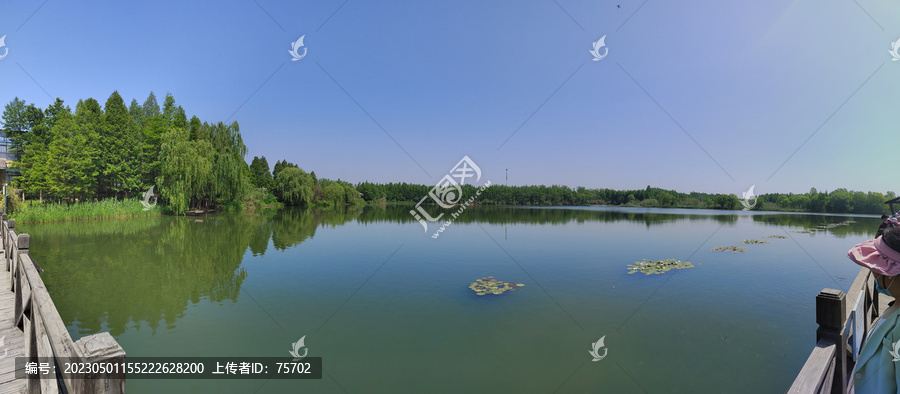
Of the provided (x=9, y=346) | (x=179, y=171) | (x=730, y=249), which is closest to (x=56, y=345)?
(x=9, y=346)

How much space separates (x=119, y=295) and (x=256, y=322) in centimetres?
361

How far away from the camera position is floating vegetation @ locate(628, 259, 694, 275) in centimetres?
1021

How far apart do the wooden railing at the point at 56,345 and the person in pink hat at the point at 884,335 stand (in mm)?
2747

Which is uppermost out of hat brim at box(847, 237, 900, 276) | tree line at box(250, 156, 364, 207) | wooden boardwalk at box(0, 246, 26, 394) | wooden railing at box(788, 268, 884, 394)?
tree line at box(250, 156, 364, 207)

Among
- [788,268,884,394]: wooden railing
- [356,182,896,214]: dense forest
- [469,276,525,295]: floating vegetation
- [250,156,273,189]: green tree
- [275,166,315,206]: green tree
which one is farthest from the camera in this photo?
[356,182,896,214]: dense forest

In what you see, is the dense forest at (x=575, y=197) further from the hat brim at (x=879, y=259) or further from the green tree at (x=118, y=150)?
the hat brim at (x=879, y=259)

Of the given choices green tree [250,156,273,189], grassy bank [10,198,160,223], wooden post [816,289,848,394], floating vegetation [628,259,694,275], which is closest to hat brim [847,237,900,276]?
wooden post [816,289,848,394]

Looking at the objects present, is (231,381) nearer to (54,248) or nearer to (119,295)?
(119,295)

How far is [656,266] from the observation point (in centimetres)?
1066

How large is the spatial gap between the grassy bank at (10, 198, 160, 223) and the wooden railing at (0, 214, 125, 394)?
797 inches

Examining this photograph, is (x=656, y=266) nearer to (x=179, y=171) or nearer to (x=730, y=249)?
(x=730, y=249)

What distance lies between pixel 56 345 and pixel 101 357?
1036 millimetres

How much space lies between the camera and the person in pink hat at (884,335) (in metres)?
1.35

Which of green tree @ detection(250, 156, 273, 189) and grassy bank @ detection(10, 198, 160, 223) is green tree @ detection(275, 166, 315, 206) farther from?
grassy bank @ detection(10, 198, 160, 223)
